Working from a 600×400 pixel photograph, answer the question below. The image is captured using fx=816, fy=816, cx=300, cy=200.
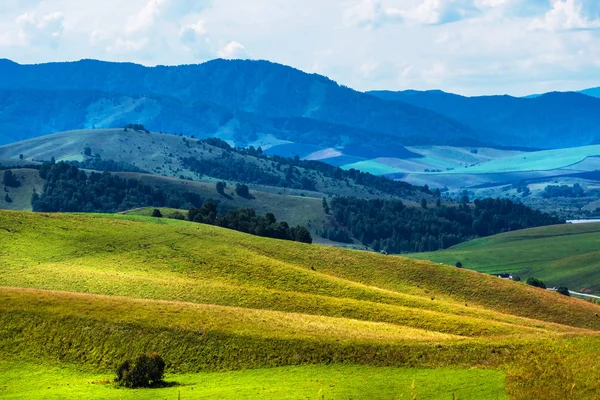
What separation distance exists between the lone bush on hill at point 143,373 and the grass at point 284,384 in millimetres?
1216

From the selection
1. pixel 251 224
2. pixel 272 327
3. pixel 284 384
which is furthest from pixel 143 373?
A: pixel 251 224

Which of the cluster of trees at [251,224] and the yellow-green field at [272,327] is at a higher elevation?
the cluster of trees at [251,224]

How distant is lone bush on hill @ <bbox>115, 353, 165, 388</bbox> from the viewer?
60.6 meters

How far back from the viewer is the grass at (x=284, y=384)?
55812 millimetres

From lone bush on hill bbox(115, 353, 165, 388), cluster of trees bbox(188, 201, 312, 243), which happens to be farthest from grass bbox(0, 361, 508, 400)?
cluster of trees bbox(188, 201, 312, 243)

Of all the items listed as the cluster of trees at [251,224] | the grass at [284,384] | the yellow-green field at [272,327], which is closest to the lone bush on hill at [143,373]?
the grass at [284,384]

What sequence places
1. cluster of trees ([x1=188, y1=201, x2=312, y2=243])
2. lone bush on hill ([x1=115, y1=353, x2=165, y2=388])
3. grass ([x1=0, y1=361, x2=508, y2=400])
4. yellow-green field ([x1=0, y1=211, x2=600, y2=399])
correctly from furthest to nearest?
1. cluster of trees ([x1=188, y1=201, x2=312, y2=243])
2. lone bush on hill ([x1=115, y1=353, x2=165, y2=388])
3. yellow-green field ([x1=0, y1=211, x2=600, y2=399])
4. grass ([x1=0, y1=361, x2=508, y2=400])

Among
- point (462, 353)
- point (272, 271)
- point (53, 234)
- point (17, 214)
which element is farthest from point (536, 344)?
point (17, 214)

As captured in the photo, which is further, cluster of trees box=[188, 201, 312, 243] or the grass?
cluster of trees box=[188, 201, 312, 243]

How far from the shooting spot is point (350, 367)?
2500 inches

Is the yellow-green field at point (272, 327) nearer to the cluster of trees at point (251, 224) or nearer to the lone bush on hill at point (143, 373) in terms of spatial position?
the lone bush on hill at point (143, 373)

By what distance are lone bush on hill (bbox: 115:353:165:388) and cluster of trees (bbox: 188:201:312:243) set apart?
120 metres

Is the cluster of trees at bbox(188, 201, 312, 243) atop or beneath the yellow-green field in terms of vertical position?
atop

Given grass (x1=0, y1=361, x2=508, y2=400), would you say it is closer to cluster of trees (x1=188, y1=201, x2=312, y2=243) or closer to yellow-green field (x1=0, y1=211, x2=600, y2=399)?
yellow-green field (x1=0, y1=211, x2=600, y2=399)
